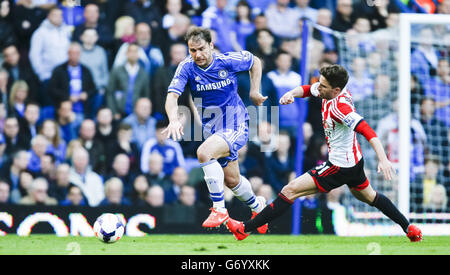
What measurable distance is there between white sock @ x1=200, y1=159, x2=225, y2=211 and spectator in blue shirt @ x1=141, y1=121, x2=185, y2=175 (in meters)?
3.10

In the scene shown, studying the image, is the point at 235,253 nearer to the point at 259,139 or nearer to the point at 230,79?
the point at 230,79

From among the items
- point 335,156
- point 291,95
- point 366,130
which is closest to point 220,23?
point 291,95

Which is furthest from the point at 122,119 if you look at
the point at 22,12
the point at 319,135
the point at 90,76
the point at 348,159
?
the point at 348,159

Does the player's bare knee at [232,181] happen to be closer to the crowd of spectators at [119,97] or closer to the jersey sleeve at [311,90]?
the jersey sleeve at [311,90]

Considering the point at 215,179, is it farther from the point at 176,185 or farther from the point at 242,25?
the point at 242,25

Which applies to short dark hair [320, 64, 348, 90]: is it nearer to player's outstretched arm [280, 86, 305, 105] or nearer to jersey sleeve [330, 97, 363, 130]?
jersey sleeve [330, 97, 363, 130]

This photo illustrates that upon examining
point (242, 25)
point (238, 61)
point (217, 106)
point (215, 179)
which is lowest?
point (215, 179)

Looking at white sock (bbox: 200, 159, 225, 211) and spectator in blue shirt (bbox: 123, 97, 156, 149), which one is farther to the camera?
spectator in blue shirt (bbox: 123, 97, 156, 149)

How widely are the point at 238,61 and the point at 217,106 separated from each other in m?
0.59

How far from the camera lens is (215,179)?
306 inches

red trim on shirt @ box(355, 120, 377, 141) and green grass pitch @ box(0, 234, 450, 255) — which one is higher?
red trim on shirt @ box(355, 120, 377, 141)

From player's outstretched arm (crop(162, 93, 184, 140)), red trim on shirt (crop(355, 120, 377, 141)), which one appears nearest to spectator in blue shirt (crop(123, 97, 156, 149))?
player's outstretched arm (crop(162, 93, 184, 140))

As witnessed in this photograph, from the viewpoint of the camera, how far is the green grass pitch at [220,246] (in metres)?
6.91

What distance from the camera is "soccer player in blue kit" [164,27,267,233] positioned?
777cm
